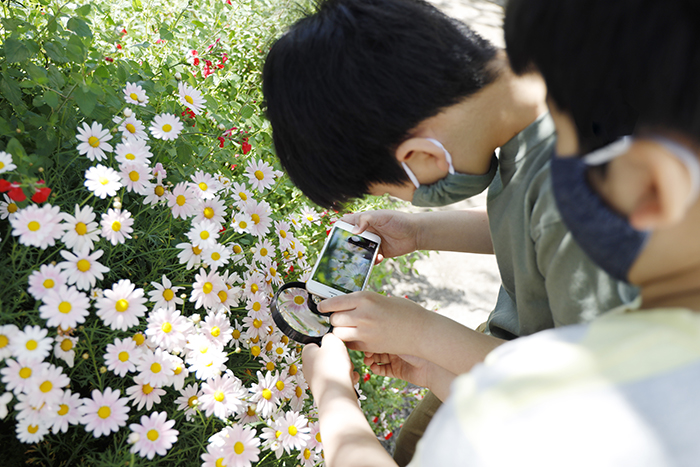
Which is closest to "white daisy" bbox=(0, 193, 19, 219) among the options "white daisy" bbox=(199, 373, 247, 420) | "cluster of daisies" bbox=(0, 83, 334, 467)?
"cluster of daisies" bbox=(0, 83, 334, 467)

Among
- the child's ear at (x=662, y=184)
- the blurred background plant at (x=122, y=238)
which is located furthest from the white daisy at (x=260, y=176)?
the child's ear at (x=662, y=184)

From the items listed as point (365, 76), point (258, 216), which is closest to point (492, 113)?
point (365, 76)

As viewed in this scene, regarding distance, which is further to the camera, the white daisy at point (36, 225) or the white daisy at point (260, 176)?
the white daisy at point (260, 176)

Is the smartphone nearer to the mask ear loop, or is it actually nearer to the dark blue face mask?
the dark blue face mask

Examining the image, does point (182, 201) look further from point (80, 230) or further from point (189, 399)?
point (189, 399)

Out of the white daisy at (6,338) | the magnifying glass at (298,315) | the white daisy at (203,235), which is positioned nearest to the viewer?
the white daisy at (6,338)

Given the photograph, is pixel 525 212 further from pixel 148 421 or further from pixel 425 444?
pixel 148 421

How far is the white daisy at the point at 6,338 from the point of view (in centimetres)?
82

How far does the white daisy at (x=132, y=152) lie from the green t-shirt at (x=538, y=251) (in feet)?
2.78

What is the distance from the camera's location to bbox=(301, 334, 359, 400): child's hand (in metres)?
1.14

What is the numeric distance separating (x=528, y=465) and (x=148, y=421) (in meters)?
0.76

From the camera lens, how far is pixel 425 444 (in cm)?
A: 56

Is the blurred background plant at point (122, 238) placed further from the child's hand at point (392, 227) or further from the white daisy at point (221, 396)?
the child's hand at point (392, 227)

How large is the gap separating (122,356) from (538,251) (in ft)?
2.90
